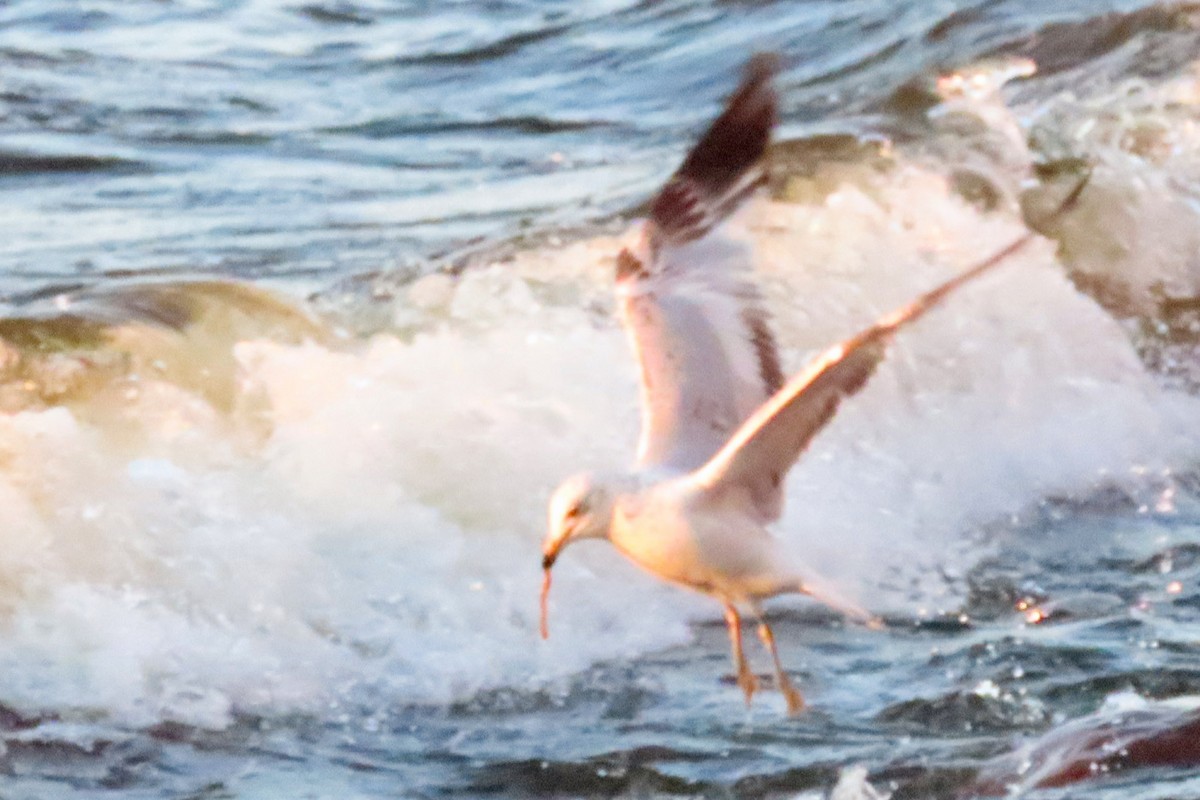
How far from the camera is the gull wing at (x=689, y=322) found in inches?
184

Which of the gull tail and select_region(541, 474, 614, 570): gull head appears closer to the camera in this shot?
select_region(541, 474, 614, 570): gull head

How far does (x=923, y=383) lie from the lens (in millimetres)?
7402

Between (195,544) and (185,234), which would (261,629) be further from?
(185,234)

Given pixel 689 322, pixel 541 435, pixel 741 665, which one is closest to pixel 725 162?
pixel 689 322

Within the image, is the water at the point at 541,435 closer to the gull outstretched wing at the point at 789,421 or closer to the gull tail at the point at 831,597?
the gull tail at the point at 831,597

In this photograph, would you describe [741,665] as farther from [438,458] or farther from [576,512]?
[438,458]

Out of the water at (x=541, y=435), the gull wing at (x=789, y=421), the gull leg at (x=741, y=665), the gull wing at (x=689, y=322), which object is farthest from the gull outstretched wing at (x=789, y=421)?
the water at (x=541, y=435)

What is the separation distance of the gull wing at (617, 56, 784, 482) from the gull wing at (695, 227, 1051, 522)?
0.15m

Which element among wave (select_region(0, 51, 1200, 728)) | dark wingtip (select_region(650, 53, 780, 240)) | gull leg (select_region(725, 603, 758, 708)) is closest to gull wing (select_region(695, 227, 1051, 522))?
gull leg (select_region(725, 603, 758, 708))

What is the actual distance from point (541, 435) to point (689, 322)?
6.37ft

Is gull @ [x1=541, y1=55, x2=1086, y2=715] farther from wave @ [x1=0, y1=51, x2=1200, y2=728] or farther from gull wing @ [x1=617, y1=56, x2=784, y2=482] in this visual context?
wave @ [x1=0, y1=51, x2=1200, y2=728]

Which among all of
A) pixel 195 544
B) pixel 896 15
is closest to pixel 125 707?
pixel 195 544

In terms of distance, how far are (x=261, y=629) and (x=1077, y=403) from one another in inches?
119

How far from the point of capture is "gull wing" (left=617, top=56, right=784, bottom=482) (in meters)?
4.68
